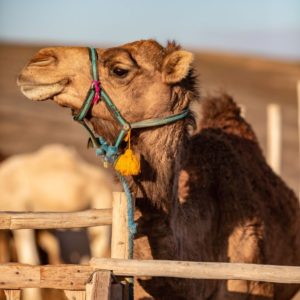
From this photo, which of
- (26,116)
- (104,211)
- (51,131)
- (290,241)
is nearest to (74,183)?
(290,241)

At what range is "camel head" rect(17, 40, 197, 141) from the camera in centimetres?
479

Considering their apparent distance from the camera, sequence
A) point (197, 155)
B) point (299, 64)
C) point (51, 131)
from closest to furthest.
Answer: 1. point (197, 155)
2. point (51, 131)
3. point (299, 64)

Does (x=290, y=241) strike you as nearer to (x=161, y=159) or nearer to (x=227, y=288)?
(x=227, y=288)

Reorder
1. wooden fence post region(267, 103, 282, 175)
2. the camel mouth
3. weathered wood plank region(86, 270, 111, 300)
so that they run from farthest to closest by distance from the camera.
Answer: wooden fence post region(267, 103, 282, 175) < the camel mouth < weathered wood plank region(86, 270, 111, 300)

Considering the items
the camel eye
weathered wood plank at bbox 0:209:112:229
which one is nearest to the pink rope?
the camel eye

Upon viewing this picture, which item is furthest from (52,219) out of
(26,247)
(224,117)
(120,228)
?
(26,247)

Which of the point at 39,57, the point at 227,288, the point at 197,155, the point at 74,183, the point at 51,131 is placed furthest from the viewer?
the point at 51,131

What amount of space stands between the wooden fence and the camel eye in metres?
0.69

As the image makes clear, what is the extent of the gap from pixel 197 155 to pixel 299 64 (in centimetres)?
4372

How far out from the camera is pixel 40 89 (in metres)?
4.78

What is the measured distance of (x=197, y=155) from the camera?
19.3 ft

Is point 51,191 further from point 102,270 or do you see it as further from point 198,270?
point 198,270

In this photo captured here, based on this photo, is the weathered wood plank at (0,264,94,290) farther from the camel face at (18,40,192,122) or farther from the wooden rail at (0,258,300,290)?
the camel face at (18,40,192,122)

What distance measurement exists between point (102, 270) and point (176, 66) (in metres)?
1.41
